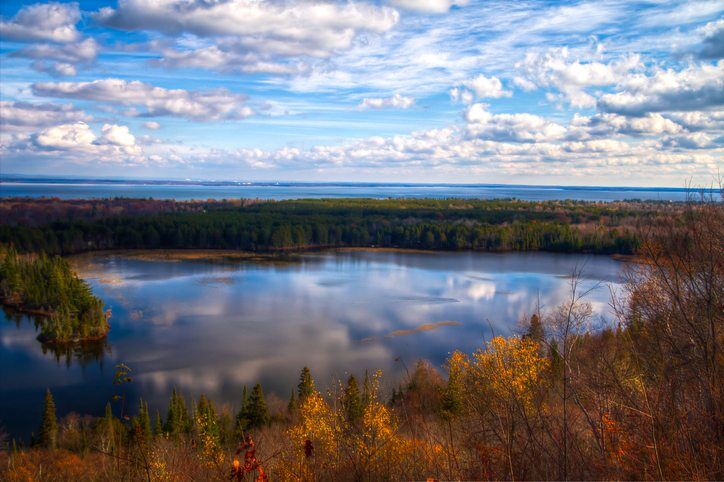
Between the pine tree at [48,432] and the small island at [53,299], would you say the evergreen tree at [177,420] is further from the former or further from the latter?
the small island at [53,299]

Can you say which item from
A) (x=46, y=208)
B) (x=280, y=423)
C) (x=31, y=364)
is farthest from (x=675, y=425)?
(x=46, y=208)

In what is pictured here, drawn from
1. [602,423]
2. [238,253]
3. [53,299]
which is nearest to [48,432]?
[602,423]

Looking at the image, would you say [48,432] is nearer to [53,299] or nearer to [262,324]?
[262,324]

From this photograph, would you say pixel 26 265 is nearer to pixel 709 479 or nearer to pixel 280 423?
pixel 280 423

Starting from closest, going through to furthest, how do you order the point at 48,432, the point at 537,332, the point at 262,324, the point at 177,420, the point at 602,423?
1. the point at 602,423
2. the point at 537,332
3. the point at 48,432
4. the point at 177,420
5. the point at 262,324

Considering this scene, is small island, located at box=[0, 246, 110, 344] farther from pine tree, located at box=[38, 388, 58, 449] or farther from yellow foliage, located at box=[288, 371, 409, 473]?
yellow foliage, located at box=[288, 371, 409, 473]

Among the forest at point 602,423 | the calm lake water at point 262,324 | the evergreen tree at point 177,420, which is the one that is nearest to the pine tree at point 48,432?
the calm lake water at point 262,324
